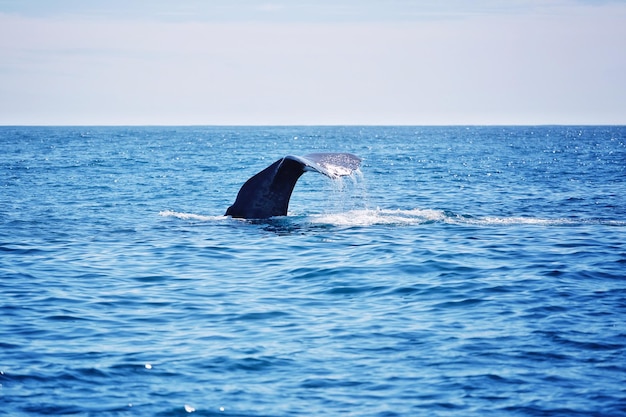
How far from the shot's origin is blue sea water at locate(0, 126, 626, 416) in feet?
26.0

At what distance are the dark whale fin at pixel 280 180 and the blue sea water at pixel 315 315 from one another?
0.44 m

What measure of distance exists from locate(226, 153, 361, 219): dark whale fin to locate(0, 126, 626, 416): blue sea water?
44 centimetres

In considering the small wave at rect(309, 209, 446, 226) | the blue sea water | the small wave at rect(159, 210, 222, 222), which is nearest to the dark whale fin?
the blue sea water

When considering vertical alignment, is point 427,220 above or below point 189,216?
above

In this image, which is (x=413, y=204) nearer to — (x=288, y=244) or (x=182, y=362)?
(x=288, y=244)

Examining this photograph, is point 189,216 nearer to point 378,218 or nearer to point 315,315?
point 378,218

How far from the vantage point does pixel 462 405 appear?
7.66 m

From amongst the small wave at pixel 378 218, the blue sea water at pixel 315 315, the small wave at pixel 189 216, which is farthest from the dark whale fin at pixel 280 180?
the small wave at pixel 378 218

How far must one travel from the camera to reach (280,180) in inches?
704

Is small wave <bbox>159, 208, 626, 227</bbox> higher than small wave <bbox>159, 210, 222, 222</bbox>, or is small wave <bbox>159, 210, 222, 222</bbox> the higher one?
small wave <bbox>159, 208, 626, 227</bbox>

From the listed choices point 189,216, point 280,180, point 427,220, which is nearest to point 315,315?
point 280,180

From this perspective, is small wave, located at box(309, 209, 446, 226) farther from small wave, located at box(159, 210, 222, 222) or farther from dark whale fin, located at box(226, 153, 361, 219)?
small wave, located at box(159, 210, 222, 222)

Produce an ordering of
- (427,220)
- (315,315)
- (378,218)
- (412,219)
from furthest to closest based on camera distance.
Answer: (378,218) → (412,219) → (427,220) → (315,315)

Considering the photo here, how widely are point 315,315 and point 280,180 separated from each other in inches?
284
